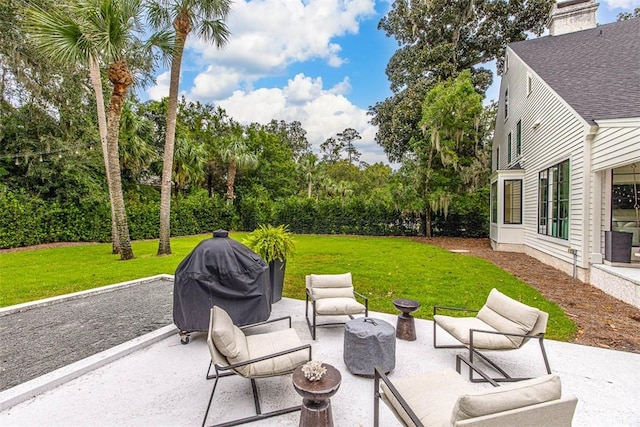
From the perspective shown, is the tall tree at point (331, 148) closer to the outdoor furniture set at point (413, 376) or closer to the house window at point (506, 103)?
the house window at point (506, 103)

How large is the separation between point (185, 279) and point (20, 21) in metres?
12.1

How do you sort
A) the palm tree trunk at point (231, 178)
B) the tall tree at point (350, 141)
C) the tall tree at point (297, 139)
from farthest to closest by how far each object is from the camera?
the tall tree at point (350, 141), the tall tree at point (297, 139), the palm tree trunk at point (231, 178)

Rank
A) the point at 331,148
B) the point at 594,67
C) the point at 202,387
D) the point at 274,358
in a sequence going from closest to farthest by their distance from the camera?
the point at 274,358 < the point at 202,387 < the point at 594,67 < the point at 331,148

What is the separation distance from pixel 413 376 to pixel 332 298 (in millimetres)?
2023

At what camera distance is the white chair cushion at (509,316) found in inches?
Answer: 116

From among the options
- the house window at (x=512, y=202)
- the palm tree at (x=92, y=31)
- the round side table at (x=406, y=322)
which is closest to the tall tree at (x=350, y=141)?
the house window at (x=512, y=202)

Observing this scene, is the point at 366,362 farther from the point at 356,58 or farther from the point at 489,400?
the point at 356,58

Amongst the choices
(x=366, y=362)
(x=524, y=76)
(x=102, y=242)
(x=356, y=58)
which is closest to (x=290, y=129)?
(x=356, y=58)

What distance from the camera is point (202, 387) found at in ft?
9.14

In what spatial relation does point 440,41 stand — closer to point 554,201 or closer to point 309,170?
point 309,170

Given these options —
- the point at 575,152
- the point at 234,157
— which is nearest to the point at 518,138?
the point at 575,152

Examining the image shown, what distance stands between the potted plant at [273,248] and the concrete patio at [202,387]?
1.58 meters

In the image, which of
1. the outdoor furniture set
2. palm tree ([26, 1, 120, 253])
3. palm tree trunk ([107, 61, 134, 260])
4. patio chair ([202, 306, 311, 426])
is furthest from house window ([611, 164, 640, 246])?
palm tree ([26, 1, 120, 253])

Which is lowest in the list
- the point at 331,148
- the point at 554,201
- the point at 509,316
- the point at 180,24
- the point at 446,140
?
the point at 509,316
